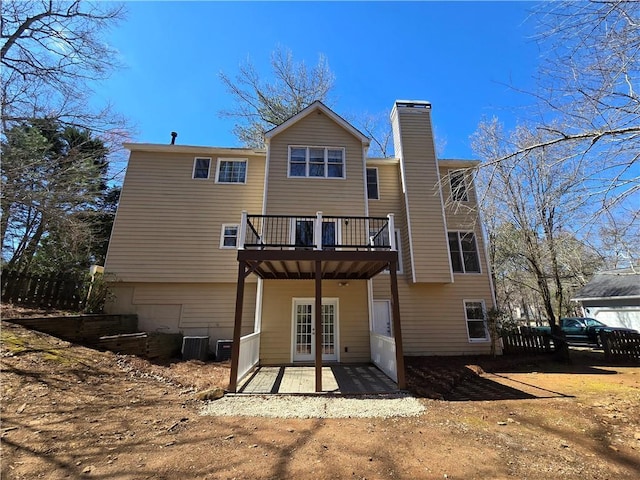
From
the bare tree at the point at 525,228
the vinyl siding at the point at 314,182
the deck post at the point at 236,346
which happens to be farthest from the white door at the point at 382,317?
the deck post at the point at 236,346

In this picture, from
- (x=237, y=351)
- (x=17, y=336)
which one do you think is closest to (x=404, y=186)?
(x=237, y=351)

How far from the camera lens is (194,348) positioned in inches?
372

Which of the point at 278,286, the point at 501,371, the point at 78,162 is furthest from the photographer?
the point at 278,286

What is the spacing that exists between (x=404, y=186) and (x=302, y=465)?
1044 cm

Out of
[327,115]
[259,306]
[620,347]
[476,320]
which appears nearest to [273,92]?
[327,115]

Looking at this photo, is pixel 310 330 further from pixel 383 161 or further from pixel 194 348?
pixel 383 161

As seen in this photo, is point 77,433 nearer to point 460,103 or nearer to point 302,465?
point 302,465

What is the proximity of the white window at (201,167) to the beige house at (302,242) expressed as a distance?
4 centimetres

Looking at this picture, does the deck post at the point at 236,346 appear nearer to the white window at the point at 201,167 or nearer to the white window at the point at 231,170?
the white window at the point at 231,170

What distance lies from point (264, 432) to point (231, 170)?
33.3 ft

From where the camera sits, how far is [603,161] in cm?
402

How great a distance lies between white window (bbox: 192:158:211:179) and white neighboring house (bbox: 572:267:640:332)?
2385 centimetres

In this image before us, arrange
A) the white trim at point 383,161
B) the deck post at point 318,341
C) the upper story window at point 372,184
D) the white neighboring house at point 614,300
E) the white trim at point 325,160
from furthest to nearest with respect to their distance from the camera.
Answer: the white neighboring house at point 614,300
the white trim at point 383,161
the upper story window at point 372,184
the white trim at point 325,160
the deck post at point 318,341

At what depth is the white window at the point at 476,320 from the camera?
1107cm
